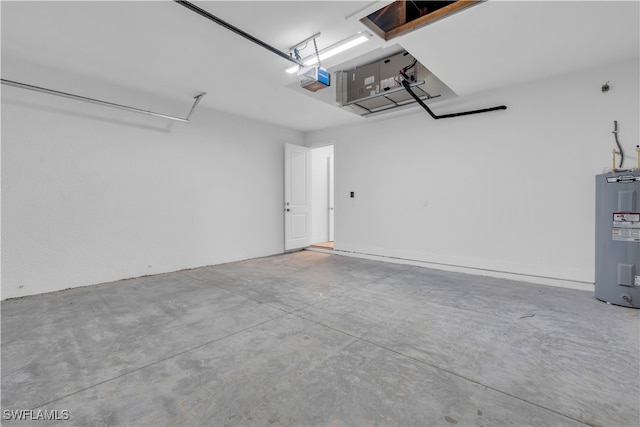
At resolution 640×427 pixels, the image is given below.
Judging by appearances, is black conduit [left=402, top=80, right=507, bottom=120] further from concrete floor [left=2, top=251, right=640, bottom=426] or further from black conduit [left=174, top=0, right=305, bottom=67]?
concrete floor [left=2, top=251, right=640, bottom=426]

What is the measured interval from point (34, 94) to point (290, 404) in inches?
176

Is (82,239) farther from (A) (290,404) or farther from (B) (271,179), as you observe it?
(A) (290,404)

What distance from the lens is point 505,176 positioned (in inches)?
156

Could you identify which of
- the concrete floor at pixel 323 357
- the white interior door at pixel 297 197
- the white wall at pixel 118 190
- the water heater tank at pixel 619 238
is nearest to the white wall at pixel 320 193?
the white interior door at pixel 297 197

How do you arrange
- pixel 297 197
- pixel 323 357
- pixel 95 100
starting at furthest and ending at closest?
pixel 297 197, pixel 95 100, pixel 323 357

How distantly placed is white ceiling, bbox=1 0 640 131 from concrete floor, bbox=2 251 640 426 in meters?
2.70

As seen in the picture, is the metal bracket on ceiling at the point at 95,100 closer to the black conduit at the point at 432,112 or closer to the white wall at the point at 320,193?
the black conduit at the point at 432,112

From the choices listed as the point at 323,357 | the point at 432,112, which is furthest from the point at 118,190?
the point at 432,112

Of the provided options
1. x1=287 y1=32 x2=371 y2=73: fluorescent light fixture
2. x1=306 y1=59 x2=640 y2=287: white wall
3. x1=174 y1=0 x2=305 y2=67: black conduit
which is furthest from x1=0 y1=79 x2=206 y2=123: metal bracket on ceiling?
x1=306 y1=59 x2=640 y2=287: white wall

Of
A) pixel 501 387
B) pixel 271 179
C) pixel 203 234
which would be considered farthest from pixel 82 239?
pixel 501 387

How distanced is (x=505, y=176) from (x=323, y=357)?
367 cm

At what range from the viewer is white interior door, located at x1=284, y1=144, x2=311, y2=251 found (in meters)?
6.07

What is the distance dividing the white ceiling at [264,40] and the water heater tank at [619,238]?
148cm

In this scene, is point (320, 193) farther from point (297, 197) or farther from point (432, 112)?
point (432, 112)
